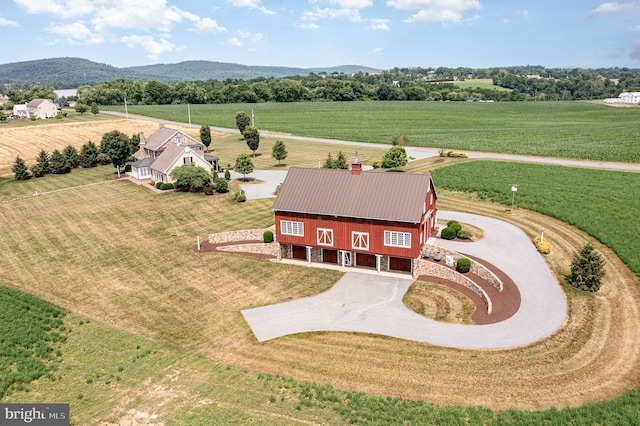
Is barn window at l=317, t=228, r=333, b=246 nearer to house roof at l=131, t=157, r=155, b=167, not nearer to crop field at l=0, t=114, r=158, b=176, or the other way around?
house roof at l=131, t=157, r=155, b=167

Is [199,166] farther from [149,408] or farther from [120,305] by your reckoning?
[149,408]

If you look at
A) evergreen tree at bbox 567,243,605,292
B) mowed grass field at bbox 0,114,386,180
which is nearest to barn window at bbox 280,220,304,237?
evergreen tree at bbox 567,243,605,292

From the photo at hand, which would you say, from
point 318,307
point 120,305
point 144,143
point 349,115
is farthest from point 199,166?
point 349,115

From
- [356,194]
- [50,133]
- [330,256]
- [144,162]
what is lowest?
[330,256]

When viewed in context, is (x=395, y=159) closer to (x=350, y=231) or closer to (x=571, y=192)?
(x=571, y=192)

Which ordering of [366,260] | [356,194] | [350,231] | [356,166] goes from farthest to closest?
→ [356,166]
[366,260]
[356,194]
[350,231]

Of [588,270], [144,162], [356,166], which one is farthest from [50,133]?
→ [588,270]
